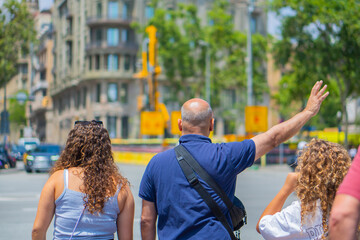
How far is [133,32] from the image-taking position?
6806cm

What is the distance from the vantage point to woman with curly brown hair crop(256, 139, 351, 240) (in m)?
3.45

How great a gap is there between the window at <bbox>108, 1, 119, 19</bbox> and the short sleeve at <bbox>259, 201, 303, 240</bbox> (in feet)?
213

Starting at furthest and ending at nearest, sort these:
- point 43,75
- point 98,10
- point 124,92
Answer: point 43,75 → point 98,10 → point 124,92

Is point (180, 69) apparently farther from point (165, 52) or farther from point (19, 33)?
point (19, 33)

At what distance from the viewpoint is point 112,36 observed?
6744cm

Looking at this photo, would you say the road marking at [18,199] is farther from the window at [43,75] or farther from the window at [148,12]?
the window at [43,75]

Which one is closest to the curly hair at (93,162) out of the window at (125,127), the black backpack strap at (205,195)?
the black backpack strap at (205,195)

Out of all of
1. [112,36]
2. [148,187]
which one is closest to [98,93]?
[112,36]

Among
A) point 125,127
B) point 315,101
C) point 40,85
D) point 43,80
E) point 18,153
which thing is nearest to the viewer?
point 315,101

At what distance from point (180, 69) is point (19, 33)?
81.1 feet

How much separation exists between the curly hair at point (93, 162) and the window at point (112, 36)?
6418 cm

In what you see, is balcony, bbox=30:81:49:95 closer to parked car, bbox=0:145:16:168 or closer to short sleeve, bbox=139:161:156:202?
parked car, bbox=0:145:16:168

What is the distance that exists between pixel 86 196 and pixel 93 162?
218 mm

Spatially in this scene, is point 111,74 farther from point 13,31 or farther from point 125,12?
point 13,31
